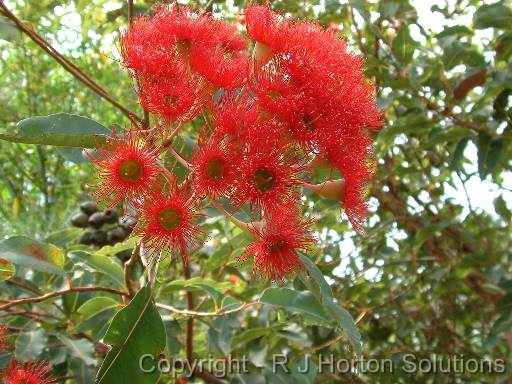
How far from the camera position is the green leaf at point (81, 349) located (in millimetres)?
1550

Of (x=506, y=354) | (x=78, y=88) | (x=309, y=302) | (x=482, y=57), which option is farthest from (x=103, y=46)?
(x=506, y=354)

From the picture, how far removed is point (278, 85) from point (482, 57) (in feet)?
4.47

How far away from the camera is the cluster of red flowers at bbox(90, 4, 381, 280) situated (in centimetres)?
100

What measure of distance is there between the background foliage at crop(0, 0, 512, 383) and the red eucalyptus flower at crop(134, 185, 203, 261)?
0.56 feet

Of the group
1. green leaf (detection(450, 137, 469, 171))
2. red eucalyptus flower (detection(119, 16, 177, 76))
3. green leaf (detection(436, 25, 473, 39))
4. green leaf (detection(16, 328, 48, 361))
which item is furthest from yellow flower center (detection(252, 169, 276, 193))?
green leaf (detection(436, 25, 473, 39))

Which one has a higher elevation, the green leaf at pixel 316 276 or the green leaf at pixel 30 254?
the green leaf at pixel 30 254

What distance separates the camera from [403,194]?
276 cm

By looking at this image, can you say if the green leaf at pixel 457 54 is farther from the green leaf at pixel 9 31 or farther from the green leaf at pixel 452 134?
the green leaf at pixel 9 31

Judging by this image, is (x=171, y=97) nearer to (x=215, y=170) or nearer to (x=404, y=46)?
(x=215, y=170)

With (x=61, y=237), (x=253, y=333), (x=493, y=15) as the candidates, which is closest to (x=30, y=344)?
(x=61, y=237)

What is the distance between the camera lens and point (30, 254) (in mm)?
1377

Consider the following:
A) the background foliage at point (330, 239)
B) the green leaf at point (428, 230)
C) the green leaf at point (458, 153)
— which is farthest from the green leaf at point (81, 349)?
the green leaf at point (458, 153)

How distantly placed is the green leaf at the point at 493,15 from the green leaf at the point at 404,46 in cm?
21

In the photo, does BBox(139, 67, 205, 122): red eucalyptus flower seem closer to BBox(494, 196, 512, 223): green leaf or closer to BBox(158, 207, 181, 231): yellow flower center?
BBox(158, 207, 181, 231): yellow flower center
